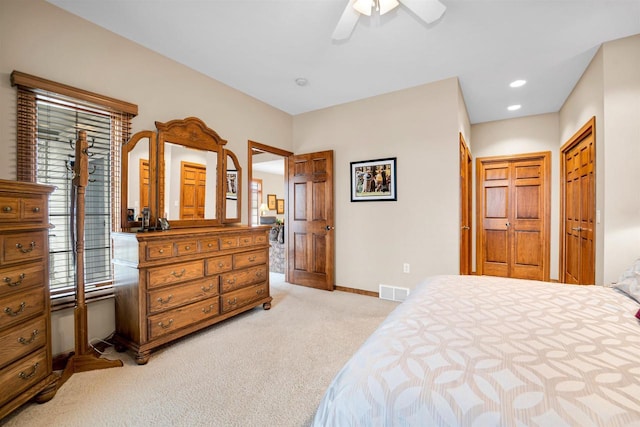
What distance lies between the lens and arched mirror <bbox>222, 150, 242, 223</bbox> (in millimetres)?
3242

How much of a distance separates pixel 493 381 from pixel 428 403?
7.8 inches

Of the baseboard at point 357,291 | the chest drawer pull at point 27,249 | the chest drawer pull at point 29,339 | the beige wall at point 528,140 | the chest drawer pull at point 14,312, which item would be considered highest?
the beige wall at point 528,140

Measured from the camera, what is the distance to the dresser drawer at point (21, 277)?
1.43 metres

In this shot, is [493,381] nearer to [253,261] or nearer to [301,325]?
[301,325]

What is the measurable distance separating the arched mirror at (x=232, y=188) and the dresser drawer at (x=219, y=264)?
2.19 feet

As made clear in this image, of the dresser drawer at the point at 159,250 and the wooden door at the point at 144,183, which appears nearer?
the dresser drawer at the point at 159,250

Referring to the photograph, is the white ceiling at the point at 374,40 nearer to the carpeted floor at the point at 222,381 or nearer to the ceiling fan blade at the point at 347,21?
the ceiling fan blade at the point at 347,21

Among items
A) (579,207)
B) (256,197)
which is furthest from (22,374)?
(256,197)

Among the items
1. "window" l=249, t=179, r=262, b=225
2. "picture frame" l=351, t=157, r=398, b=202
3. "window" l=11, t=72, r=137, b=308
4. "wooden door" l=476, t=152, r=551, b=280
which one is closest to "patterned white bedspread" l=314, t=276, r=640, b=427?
"window" l=11, t=72, r=137, b=308

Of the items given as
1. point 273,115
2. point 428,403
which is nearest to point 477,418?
point 428,403

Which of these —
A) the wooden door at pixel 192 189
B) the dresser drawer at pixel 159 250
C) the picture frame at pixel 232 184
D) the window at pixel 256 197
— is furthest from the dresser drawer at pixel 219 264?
the window at pixel 256 197

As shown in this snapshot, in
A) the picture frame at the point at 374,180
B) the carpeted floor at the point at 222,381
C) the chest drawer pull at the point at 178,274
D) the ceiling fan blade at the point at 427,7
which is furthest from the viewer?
the picture frame at the point at 374,180

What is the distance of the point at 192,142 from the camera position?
2.89 meters

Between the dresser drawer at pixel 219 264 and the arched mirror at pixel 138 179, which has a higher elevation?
the arched mirror at pixel 138 179
